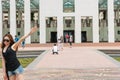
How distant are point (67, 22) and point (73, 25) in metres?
1.00

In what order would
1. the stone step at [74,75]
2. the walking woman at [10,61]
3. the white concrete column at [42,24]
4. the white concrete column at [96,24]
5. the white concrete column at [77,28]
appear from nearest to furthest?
the walking woman at [10,61]
the stone step at [74,75]
the white concrete column at [96,24]
the white concrete column at [77,28]
the white concrete column at [42,24]

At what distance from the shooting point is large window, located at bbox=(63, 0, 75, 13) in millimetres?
48031

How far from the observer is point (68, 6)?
4819 centimetres

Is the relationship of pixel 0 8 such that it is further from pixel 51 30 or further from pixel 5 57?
pixel 5 57

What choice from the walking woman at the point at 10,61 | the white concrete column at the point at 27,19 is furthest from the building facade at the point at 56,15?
the walking woman at the point at 10,61

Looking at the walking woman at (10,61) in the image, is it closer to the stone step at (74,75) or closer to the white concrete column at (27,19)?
the stone step at (74,75)

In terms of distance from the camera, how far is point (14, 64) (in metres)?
7.43

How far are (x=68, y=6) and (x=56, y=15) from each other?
6.13 ft

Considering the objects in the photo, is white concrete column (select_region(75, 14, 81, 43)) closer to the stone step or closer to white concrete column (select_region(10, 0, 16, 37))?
white concrete column (select_region(10, 0, 16, 37))

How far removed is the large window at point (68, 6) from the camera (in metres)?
48.0

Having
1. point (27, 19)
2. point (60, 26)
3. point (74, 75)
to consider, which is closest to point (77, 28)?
point (60, 26)

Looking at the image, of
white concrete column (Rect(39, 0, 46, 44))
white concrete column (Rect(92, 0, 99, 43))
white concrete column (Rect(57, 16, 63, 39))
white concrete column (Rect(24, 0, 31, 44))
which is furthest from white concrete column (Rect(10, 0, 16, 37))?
white concrete column (Rect(92, 0, 99, 43))

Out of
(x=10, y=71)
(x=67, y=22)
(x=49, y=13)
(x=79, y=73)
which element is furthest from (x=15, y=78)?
(x=67, y=22)

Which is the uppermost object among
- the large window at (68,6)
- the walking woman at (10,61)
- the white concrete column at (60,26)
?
the large window at (68,6)
